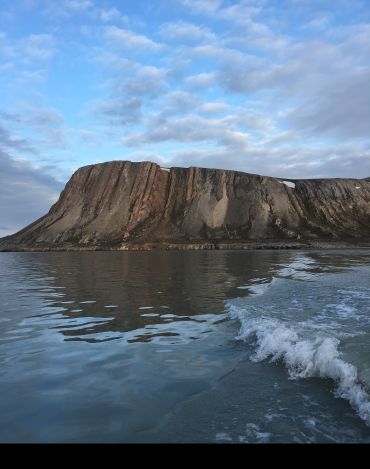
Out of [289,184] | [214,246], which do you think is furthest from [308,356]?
[289,184]

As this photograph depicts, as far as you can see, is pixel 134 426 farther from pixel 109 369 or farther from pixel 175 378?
pixel 109 369

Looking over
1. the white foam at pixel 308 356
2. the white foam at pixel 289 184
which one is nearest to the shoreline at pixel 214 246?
the white foam at pixel 289 184

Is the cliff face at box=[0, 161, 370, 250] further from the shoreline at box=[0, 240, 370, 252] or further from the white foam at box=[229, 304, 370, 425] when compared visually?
the white foam at box=[229, 304, 370, 425]

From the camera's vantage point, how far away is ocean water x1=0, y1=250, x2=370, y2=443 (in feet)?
20.3

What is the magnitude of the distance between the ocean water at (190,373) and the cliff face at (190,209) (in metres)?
108

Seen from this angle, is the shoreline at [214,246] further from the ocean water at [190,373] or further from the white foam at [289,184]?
the ocean water at [190,373]

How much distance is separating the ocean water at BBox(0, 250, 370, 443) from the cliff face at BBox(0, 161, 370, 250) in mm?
107827

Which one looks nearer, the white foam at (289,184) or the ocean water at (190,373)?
the ocean water at (190,373)

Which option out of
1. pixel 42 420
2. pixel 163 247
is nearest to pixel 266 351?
pixel 42 420

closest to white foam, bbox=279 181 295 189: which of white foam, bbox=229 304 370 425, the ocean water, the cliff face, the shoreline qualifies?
the cliff face

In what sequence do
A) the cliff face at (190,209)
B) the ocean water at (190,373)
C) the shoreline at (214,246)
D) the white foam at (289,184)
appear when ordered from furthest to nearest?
1. the white foam at (289,184)
2. the cliff face at (190,209)
3. the shoreline at (214,246)
4. the ocean water at (190,373)

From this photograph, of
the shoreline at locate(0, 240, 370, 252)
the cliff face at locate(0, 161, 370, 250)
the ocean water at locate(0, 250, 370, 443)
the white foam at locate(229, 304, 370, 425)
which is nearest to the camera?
the ocean water at locate(0, 250, 370, 443)

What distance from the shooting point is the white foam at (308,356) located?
24.1 feet
